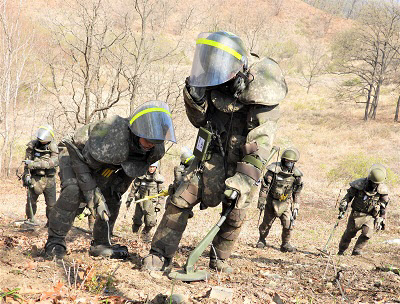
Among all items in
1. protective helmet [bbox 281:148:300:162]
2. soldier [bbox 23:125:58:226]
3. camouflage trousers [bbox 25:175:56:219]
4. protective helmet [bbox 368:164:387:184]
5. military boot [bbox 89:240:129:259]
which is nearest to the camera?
military boot [bbox 89:240:129:259]

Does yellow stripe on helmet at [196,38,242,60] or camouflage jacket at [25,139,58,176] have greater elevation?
yellow stripe on helmet at [196,38,242,60]

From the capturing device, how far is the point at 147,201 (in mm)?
9180

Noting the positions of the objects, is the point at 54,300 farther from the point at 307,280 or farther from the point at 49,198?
the point at 49,198

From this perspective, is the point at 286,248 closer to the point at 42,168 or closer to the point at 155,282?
the point at 155,282

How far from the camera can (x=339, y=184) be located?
19281 millimetres

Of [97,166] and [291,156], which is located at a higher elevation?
[291,156]

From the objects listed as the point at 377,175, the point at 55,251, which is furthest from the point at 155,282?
the point at 377,175

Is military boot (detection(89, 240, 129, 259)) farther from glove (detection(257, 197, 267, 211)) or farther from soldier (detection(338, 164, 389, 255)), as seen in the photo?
soldier (detection(338, 164, 389, 255))

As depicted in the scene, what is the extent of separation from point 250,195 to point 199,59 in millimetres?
1466

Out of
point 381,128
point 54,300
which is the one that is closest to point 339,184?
point 381,128

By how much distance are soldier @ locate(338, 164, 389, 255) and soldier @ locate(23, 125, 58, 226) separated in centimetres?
642

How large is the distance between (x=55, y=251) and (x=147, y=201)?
4.57m

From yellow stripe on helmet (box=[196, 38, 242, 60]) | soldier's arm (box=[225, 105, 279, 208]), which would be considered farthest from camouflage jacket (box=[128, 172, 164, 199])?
yellow stripe on helmet (box=[196, 38, 242, 60])

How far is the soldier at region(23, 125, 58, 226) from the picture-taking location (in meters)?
8.54
